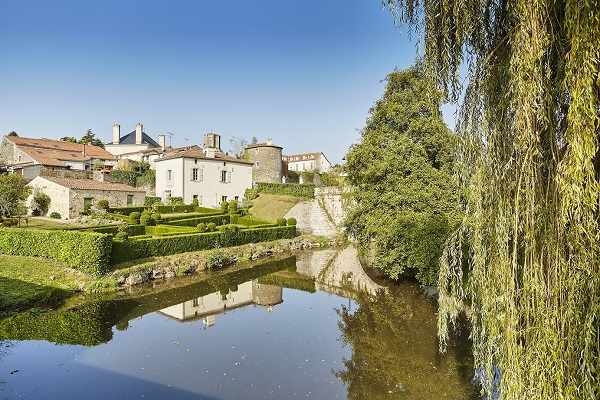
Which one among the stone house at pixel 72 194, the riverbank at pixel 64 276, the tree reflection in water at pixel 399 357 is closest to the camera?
the tree reflection in water at pixel 399 357

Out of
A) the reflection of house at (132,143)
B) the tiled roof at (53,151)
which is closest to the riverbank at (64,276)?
the tiled roof at (53,151)

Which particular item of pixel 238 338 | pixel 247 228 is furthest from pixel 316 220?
pixel 238 338

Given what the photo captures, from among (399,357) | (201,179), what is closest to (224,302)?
(399,357)

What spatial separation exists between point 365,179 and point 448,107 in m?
12.2

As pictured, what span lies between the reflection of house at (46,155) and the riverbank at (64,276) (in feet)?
76.7

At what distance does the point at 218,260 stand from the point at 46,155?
3060 cm

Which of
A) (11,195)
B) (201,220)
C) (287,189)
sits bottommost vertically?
(201,220)

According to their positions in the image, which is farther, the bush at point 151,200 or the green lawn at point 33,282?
the bush at point 151,200

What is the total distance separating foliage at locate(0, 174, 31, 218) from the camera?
837 inches

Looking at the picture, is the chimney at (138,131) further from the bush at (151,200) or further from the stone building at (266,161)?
the bush at (151,200)

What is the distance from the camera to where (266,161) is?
150ft

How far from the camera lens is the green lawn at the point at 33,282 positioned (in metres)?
11.7

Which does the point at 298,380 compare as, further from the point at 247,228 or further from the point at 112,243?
the point at 247,228

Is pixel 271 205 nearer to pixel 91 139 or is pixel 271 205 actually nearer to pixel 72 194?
pixel 72 194
